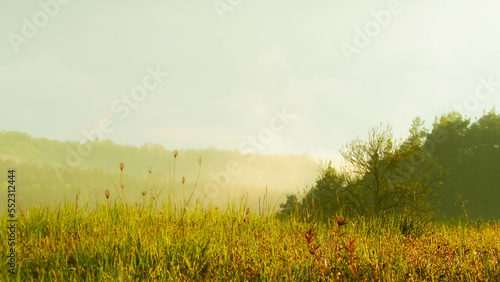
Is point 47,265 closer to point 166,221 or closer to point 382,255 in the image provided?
point 166,221

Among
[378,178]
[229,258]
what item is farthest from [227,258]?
[378,178]

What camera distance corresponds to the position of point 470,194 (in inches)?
1323

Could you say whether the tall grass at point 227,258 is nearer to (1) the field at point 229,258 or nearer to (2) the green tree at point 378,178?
(1) the field at point 229,258

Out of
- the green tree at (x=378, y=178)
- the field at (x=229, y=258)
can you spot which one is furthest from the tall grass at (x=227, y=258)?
the green tree at (x=378, y=178)

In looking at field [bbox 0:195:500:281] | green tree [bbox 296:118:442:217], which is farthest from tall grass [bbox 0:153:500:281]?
green tree [bbox 296:118:442:217]

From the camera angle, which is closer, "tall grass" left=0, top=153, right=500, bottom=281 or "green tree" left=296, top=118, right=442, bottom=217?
"tall grass" left=0, top=153, right=500, bottom=281

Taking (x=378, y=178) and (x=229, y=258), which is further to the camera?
(x=378, y=178)

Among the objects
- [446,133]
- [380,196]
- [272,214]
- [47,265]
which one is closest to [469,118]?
[446,133]

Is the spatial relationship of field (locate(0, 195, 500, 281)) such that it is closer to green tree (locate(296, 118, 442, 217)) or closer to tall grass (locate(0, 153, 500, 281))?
tall grass (locate(0, 153, 500, 281))

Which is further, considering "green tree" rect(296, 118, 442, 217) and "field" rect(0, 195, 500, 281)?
"green tree" rect(296, 118, 442, 217)

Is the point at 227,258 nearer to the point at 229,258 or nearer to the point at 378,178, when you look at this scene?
the point at 229,258

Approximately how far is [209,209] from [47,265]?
410 cm

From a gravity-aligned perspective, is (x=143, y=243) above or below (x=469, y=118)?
below

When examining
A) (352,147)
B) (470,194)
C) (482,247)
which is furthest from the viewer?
(470,194)
